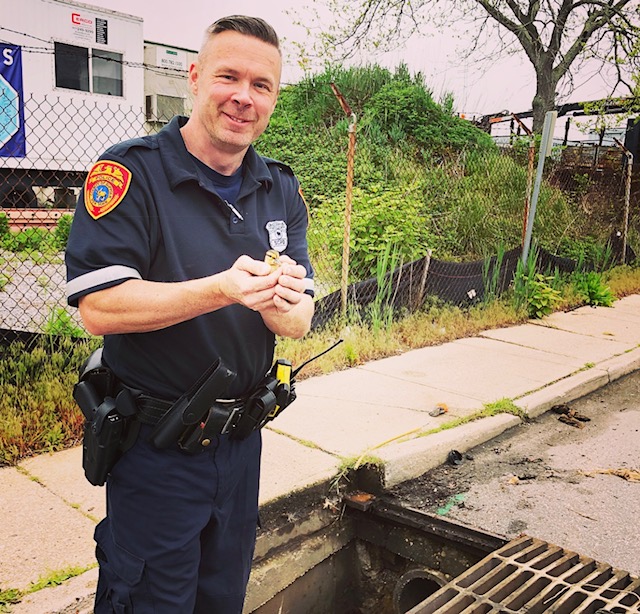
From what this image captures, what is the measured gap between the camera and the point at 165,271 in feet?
5.74

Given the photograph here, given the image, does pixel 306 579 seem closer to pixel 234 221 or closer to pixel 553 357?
pixel 234 221

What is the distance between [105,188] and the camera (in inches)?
65.5

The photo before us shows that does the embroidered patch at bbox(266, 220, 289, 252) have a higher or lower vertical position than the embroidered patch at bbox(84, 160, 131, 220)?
lower

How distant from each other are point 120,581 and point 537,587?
1.77m

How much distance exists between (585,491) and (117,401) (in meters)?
2.94

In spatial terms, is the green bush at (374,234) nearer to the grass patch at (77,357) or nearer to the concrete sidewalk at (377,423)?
the grass patch at (77,357)

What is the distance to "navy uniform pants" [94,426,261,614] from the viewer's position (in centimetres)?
184

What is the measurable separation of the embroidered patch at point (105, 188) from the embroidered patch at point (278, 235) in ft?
1.55

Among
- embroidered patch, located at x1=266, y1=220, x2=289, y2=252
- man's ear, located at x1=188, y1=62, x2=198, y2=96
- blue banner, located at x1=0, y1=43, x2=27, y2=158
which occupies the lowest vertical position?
embroidered patch, located at x1=266, y1=220, x2=289, y2=252

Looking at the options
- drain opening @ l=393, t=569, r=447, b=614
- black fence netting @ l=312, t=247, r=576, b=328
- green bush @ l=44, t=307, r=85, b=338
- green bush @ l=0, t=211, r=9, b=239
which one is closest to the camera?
drain opening @ l=393, t=569, r=447, b=614

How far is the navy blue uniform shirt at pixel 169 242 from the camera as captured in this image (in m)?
1.64

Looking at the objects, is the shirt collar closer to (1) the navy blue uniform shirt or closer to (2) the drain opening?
(1) the navy blue uniform shirt

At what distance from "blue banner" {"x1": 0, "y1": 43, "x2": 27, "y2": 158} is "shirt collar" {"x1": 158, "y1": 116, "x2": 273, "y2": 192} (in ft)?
34.5

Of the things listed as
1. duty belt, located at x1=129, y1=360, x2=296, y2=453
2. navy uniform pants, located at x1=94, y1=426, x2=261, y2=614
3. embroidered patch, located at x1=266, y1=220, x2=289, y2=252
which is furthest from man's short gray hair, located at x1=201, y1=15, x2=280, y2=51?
navy uniform pants, located at x1=94, y1=426, x2=261, y2=614
